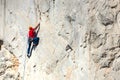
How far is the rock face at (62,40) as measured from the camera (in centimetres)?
920

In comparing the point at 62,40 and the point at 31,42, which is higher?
the point at 62,40

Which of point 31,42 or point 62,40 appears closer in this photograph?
point 62,40

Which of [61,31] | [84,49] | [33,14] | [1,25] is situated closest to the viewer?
[84,49]

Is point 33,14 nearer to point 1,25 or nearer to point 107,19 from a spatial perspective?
point 1,25

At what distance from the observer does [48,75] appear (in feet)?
37.4

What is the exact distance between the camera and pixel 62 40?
35.7ft

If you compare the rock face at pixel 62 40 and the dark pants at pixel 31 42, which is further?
the dark pants at pixel 31 42

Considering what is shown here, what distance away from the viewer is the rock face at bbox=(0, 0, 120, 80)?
9.20 meters

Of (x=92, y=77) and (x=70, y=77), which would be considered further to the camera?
(x=70, y=77)

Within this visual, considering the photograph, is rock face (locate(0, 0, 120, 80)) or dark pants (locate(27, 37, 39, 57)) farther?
dark pants (locate(27, 37, 39, 57))

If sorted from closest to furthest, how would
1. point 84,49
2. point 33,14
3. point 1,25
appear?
point 84,49 → point 33,14 → point 1,25

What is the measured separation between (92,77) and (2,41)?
611cm

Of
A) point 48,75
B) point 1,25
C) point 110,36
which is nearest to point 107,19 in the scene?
point 110,36

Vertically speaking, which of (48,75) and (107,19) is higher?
(107,19)
